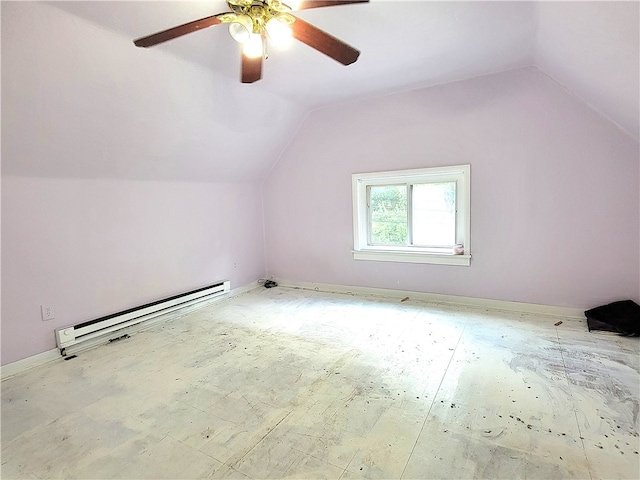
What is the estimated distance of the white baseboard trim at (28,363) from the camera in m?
2.54

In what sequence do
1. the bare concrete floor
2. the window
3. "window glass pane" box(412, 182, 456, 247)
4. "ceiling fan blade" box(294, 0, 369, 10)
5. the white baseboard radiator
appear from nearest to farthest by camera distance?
"ceiling fan blade" box(294, 0, 369, 10), the bare concrete floor, the white baseboard radiator, the window, "window glass pane" box(412, 182, 456, 247)

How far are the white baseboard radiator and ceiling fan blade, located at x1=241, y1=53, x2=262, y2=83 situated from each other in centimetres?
247

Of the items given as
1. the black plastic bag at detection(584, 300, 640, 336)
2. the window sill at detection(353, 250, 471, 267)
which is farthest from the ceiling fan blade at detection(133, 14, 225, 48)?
the black plastic bag at detection(584, 300, 640, 336)

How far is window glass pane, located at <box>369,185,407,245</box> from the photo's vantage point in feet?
13.5

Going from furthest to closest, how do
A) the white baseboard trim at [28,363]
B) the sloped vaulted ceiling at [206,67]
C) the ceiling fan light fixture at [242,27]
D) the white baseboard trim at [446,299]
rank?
the white baseboard trim at [446,299] < the white baseboard trim at [28,363] < the sloped vaulted ceiling at [206,67] < the ceiling fan light fixture at [242,27]

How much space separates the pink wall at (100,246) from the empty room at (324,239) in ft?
0.07

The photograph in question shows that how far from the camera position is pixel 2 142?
7.56 feet

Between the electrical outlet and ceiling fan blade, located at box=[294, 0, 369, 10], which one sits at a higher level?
ceiling fan blade, located at box=[294, 0, 369, 10]

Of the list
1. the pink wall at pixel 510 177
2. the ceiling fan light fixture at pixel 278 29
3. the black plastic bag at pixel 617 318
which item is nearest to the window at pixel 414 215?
the pink wall at pixel 510 177

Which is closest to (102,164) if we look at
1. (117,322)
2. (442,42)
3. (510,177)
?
(117,322)

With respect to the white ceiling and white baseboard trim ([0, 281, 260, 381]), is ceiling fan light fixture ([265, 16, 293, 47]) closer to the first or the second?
the white ceiling

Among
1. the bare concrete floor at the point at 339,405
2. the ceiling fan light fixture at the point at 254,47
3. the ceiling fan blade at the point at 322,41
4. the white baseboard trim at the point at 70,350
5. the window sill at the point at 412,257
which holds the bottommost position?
the bare concrete floor at the point at 339,405

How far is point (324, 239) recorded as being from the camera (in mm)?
4520

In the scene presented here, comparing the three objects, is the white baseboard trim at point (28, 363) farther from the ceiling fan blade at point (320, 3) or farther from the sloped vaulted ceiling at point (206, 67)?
the ceiling fan blade at point (320, 3)
